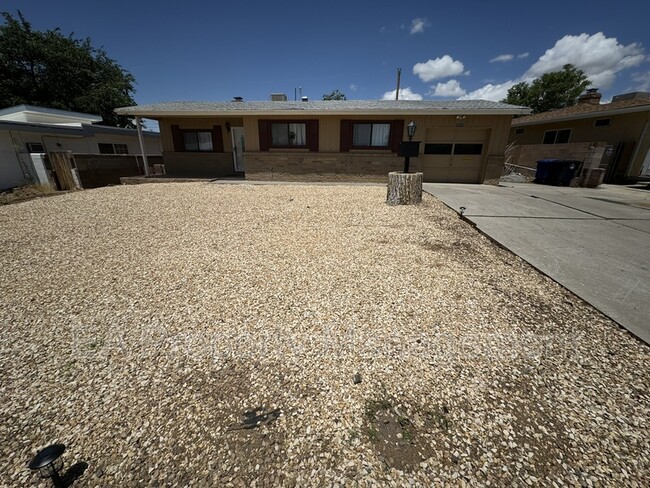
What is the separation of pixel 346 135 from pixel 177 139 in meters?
8.64

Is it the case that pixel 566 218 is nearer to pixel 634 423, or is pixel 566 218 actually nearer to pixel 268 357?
pixel 634 423

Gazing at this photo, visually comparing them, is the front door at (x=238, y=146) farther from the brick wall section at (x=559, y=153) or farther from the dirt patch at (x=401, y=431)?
the brick wall section at (x=559, y=153)

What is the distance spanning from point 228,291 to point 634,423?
3.56 meters

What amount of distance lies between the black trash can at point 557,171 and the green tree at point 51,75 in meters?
35.6

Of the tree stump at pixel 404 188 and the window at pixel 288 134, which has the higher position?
the window at pixel 288 134

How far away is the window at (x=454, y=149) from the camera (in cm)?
1212

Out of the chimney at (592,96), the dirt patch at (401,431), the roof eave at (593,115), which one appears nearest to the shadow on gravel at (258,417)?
the dirt patch at (401,431)

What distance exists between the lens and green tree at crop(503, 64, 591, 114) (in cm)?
3400

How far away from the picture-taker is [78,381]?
2053 millimetres

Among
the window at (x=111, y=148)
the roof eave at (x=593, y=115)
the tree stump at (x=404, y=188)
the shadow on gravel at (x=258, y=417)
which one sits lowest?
the shadow on gravel at (x=258, y=417)

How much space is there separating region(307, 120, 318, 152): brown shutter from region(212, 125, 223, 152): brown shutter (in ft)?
15.6

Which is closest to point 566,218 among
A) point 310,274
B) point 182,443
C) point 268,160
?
point 310,274

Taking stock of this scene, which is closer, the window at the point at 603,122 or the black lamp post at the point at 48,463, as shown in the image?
the black lamp post at the point at 48,463

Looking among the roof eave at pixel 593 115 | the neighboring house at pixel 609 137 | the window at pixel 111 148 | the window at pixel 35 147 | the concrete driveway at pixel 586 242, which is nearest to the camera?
the concrete driveway at pixel 586 242
